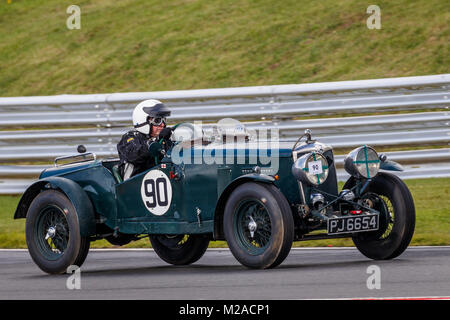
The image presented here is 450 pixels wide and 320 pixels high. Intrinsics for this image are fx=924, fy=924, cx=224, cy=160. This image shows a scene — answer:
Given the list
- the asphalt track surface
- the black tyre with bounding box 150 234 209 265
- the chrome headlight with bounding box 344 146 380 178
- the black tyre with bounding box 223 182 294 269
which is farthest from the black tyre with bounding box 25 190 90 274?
the chrome headlight with bounding box 344 146 380 178

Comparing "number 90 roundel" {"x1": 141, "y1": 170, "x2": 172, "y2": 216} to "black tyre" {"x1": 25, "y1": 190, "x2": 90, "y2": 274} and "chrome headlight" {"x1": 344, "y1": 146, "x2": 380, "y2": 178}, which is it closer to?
"black tyre" {"x1": 25, "y1": 190, "x2": 90, "y2": 274}

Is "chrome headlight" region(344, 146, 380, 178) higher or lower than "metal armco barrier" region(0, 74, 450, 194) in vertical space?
lower

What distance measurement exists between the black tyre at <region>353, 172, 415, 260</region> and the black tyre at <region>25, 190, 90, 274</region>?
2550 millimetres

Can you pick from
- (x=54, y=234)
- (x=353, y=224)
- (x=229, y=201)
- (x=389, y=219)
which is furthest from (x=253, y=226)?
(x=54, y=234)

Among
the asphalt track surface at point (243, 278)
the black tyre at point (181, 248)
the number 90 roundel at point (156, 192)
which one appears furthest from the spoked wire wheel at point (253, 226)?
the black tyre at point (181, 248)

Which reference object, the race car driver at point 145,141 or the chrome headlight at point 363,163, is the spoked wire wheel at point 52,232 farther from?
the chrome headlight at point 363,163

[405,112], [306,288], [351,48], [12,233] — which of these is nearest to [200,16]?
[351,48]

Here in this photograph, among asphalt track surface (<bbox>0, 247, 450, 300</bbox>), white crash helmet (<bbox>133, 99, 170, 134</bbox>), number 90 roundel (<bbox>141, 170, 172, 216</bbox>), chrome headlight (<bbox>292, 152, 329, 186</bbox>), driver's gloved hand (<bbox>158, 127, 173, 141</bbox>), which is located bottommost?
asphalt track surface (<bbox>0, 247, 450, 300</bbox>)

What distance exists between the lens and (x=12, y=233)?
36.5 feet

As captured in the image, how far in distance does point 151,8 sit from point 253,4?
7.92 feet

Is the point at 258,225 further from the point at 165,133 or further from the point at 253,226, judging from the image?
the point at 165,133

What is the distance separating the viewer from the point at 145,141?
343 inches

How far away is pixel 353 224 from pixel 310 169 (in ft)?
1.90

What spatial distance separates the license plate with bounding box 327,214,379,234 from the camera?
755 cm
